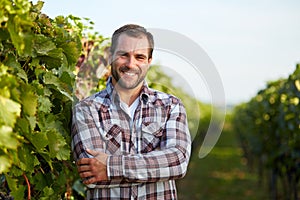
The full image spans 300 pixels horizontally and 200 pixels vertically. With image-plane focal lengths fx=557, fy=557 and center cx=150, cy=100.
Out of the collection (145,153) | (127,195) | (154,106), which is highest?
(154,106)

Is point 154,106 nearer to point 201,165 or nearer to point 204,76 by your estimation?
point 204,76

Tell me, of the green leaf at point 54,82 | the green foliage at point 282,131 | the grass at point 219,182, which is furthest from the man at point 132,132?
the grass at point 219,182

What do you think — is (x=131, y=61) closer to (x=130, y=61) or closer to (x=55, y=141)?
(x=130, y=61)

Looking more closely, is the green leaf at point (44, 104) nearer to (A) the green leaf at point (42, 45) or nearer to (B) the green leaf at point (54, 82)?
(B) the green leaf at point (54, 82)

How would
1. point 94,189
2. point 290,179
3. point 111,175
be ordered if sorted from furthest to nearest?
point 290,179 < point 94,189 < point 111,175

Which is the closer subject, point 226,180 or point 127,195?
point 127,195

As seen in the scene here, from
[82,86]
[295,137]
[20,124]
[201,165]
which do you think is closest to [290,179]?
[295,137]

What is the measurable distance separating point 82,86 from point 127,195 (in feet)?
5.88

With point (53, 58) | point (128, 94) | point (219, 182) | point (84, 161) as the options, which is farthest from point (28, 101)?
point (219, 182)

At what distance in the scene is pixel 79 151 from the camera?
300cm

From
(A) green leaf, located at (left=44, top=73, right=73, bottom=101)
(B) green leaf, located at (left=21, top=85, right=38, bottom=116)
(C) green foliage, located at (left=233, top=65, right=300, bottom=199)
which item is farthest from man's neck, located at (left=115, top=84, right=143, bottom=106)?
Answer: (C) green foliage, located at (left=233, top=65, right=300, bottom=199)

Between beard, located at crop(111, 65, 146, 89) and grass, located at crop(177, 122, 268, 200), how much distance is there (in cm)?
1099

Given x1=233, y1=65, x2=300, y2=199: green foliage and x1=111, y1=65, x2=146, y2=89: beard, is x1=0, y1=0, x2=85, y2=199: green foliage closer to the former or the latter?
x1=111, y1=65, x2=146, y2=89: beard

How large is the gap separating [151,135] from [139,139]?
0.07 metres
